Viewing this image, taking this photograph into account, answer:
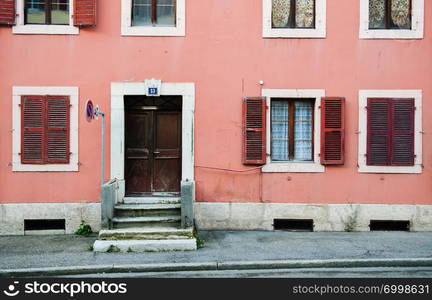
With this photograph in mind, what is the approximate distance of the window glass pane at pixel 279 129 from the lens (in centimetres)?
963

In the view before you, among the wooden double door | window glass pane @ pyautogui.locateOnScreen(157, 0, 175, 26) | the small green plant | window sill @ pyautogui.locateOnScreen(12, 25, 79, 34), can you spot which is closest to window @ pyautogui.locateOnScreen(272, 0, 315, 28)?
window glass pane @ pyautogui.locateOnScreen(157, 0, 175, 26)

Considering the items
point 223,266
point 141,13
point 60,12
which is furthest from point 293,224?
point 60,12

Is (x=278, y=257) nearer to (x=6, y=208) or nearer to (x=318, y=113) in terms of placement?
(x=318, y=113)

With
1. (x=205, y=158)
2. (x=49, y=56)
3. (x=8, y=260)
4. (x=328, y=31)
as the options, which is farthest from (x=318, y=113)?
(x=8, y=260)

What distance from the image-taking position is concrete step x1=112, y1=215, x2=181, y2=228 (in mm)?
8586

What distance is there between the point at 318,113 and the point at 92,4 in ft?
17.9

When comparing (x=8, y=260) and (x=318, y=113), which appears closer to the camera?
(x=8, y=260)

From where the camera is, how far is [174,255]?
7.56m

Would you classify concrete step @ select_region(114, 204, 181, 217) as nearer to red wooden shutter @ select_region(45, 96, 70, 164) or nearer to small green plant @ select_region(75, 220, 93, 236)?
small green plant @ select_region(75, 220, 93, 236)

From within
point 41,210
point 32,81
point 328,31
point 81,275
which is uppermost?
point 328,31

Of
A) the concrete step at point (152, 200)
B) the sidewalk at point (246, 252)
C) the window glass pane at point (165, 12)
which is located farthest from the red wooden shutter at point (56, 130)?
the window glass pane at point (165, 12)

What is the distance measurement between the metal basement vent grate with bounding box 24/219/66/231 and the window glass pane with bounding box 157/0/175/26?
16.2ft

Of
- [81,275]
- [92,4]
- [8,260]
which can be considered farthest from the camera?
[92,4]

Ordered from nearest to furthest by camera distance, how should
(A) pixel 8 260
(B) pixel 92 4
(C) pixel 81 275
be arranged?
1. (C) pixel 81 275
2. (A) pixel 8 260
3. (B) pixel 92 4
